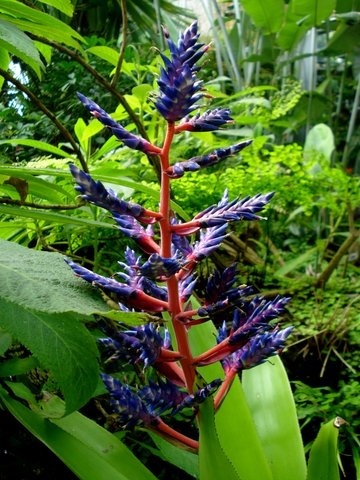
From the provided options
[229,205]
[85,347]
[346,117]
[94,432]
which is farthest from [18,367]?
[346,117]

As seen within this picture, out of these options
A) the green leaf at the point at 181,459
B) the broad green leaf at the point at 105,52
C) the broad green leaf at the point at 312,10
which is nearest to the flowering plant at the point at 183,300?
the green leaf at the point at 181,459

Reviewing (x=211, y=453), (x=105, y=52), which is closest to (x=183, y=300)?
(x=211, y=453)

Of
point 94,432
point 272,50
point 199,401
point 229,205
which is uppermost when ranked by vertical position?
point 272,50

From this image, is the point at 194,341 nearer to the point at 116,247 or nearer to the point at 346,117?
the point at 116,247

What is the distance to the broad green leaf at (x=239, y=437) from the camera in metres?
0.51

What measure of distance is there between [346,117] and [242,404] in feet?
10.6

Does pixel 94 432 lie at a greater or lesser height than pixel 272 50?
lesser

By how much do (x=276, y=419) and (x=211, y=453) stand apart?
197mm

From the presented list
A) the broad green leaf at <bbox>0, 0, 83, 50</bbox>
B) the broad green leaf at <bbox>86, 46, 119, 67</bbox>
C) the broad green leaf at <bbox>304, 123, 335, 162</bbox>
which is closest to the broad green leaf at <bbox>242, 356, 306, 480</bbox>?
the broad green leaf at <bbox>0, 0, 83, 50</bbox>

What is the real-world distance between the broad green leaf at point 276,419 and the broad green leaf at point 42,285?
0.24m

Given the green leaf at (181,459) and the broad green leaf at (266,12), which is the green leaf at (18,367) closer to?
the green leaf at (181,459)

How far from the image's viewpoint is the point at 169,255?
46 cm

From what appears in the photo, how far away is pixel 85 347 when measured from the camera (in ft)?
1.57

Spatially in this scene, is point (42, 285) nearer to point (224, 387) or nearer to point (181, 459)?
point (224, 387)
